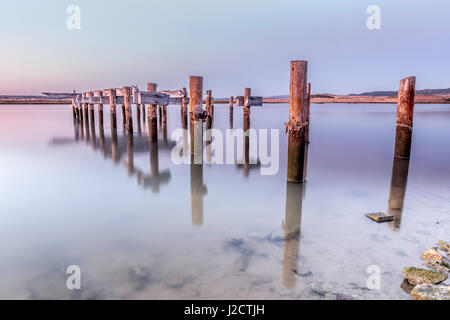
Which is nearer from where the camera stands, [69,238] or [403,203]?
[69,238]

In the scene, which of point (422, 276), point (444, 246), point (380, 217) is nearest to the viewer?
point (422, 276)

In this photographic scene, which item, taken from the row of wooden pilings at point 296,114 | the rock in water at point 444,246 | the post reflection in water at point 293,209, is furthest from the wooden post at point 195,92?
the rock in water at point 444,246

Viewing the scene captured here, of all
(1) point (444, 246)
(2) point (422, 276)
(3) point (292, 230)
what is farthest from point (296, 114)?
(2) point (422, 276)

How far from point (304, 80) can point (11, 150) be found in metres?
10.8

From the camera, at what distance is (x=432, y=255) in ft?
10.1

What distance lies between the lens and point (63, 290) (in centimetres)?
259

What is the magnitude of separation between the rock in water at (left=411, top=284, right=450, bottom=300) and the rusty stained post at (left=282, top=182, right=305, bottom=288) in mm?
976

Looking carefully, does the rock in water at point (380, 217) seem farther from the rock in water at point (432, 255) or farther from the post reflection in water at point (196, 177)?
the post reflection in water at point (196, 177)

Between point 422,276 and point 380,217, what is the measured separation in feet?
5.12

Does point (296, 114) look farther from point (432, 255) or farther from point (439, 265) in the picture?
point (439, 265)

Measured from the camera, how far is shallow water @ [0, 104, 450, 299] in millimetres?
2664

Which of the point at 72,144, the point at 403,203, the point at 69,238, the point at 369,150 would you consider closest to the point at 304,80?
the point at 403,203
